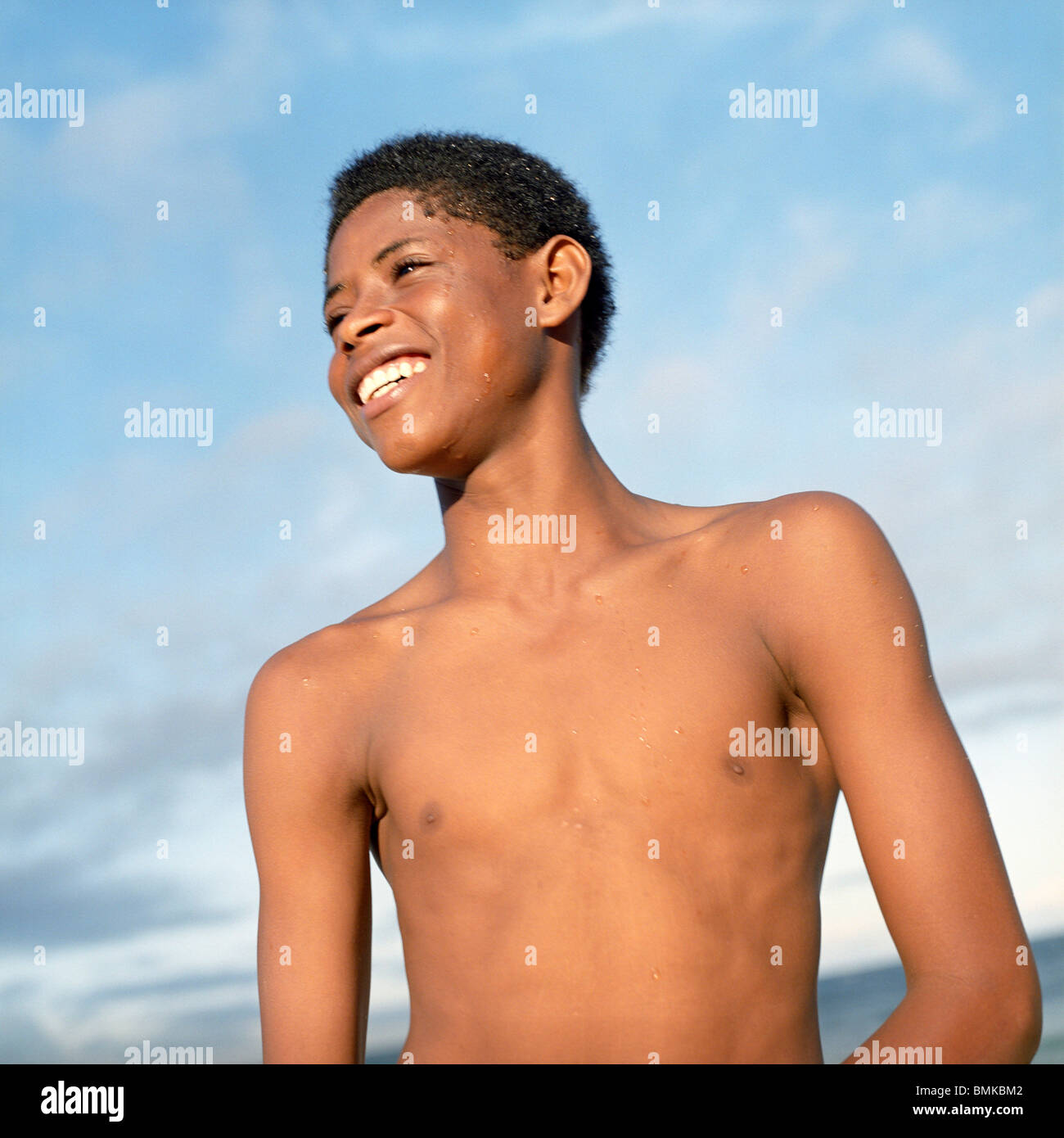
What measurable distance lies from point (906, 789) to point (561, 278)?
4.31 ft

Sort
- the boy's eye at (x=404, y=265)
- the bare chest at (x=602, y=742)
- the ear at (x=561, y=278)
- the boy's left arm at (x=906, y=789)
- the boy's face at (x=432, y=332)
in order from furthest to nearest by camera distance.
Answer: the ear at (x=561, y=278) < the boy's eye at (x=404, y=265) < the boy's face at (x=432, y=332) < the bare chest at (x=602, y=742) < the boy's left arm at (x=906, y=789)

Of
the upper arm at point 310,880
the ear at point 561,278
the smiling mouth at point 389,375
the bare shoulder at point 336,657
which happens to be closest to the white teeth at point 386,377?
the smiling mouth at point 389,375

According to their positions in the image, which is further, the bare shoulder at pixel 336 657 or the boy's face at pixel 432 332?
the bare shoulder at pixel 336 657

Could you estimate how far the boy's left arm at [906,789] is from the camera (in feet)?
6.70

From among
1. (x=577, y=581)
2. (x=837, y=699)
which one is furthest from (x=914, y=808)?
(x=577, y=581)

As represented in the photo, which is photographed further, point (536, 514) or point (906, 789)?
point (536, 514)

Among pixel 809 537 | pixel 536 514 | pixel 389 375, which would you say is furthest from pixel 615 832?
pixel 389 375

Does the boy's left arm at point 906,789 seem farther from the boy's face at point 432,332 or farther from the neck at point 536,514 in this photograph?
the boy's face at point 432,332

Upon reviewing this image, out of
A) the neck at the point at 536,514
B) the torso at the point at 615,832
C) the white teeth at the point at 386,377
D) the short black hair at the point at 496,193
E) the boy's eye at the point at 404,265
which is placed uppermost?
the short black hair at the point at 496,193

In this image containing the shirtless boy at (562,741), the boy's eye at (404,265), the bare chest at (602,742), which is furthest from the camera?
the boy's eye at (404,265)

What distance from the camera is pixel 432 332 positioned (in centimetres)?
261

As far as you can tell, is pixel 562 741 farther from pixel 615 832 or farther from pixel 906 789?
pixel 906 789

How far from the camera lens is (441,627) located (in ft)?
8.95
